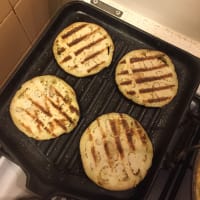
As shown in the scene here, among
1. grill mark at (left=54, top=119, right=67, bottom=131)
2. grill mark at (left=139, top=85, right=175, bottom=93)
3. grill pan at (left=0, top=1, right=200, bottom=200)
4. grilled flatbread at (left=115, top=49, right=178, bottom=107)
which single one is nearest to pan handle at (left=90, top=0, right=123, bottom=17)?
grill pan at (left=0, top=1, right=200, bottom=200)

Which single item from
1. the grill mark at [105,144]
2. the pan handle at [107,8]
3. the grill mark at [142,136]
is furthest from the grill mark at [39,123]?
the pan handle at [107,8]

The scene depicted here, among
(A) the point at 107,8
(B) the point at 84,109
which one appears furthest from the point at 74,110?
(A) the point at 107,8

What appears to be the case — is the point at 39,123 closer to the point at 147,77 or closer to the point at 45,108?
the point at 45,108

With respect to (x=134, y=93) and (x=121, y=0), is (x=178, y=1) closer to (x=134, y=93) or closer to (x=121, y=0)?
(x=121, y=0)

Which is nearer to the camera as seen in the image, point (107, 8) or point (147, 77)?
point (147, 77)

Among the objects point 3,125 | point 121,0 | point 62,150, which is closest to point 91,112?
point 62,150

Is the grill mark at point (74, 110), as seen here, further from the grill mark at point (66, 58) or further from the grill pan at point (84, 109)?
the grill mark at point (66, 58)

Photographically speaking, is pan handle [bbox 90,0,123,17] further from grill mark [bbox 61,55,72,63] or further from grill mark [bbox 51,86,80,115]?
grill mark [bbox 51,86,80,115]
